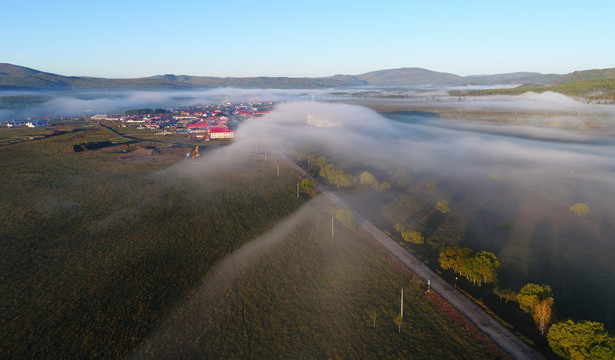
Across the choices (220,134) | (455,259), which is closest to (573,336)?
(455,259)

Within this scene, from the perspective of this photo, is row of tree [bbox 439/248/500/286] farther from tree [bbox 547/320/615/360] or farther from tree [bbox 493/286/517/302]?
tree [bbox 547/320/615/360]

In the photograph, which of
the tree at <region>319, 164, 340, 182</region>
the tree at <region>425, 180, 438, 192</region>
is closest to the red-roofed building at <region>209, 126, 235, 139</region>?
the tree at <region>319, 164, 340, 182</region>

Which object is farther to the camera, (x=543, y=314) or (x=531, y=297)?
(x=531, y=297)

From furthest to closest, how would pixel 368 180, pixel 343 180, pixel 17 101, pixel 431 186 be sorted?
pixel 17 101 < pixel 431 186 < pixel 368 180 < pixel 343 180

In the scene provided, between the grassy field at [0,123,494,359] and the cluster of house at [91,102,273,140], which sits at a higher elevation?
the cluster of house at [91,102,273,140]

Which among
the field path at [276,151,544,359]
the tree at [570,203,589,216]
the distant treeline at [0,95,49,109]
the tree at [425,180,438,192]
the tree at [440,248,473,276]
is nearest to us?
the field path at [276,151,544,359]

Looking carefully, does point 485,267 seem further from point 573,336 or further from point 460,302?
point 573,336

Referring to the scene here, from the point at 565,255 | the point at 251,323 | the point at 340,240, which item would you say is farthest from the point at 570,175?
the point at 251,323
